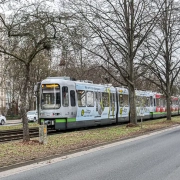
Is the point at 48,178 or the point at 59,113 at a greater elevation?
the point at 59,113

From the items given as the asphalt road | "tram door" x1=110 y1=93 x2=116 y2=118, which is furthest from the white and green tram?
the asphalt road

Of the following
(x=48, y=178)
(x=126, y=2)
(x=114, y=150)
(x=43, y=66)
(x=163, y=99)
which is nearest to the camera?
(x=48, y=178)

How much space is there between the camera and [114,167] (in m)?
9.30

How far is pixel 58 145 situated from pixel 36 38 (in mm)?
4402

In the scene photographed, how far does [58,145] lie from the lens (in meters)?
13.4

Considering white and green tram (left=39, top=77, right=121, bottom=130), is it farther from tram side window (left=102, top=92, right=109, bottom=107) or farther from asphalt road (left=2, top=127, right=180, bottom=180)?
asphalt road (left=2, top=127, right=180, bottom=180)

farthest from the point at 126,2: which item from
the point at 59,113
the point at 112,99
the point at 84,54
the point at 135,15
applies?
the point at 59,113

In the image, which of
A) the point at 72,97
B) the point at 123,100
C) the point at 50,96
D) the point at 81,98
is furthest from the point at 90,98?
the point at 123,100

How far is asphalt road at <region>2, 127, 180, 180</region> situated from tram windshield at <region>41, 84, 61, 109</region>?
28.9ft

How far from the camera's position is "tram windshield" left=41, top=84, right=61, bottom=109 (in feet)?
68.0

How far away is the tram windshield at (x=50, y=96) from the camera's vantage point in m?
20.7

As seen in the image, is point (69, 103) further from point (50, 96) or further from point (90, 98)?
point (90, 98)

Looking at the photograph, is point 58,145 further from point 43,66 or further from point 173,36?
point 43,66

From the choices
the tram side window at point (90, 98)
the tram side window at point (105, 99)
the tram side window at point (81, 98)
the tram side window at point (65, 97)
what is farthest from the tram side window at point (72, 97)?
the tram side window at point (105, 99)
